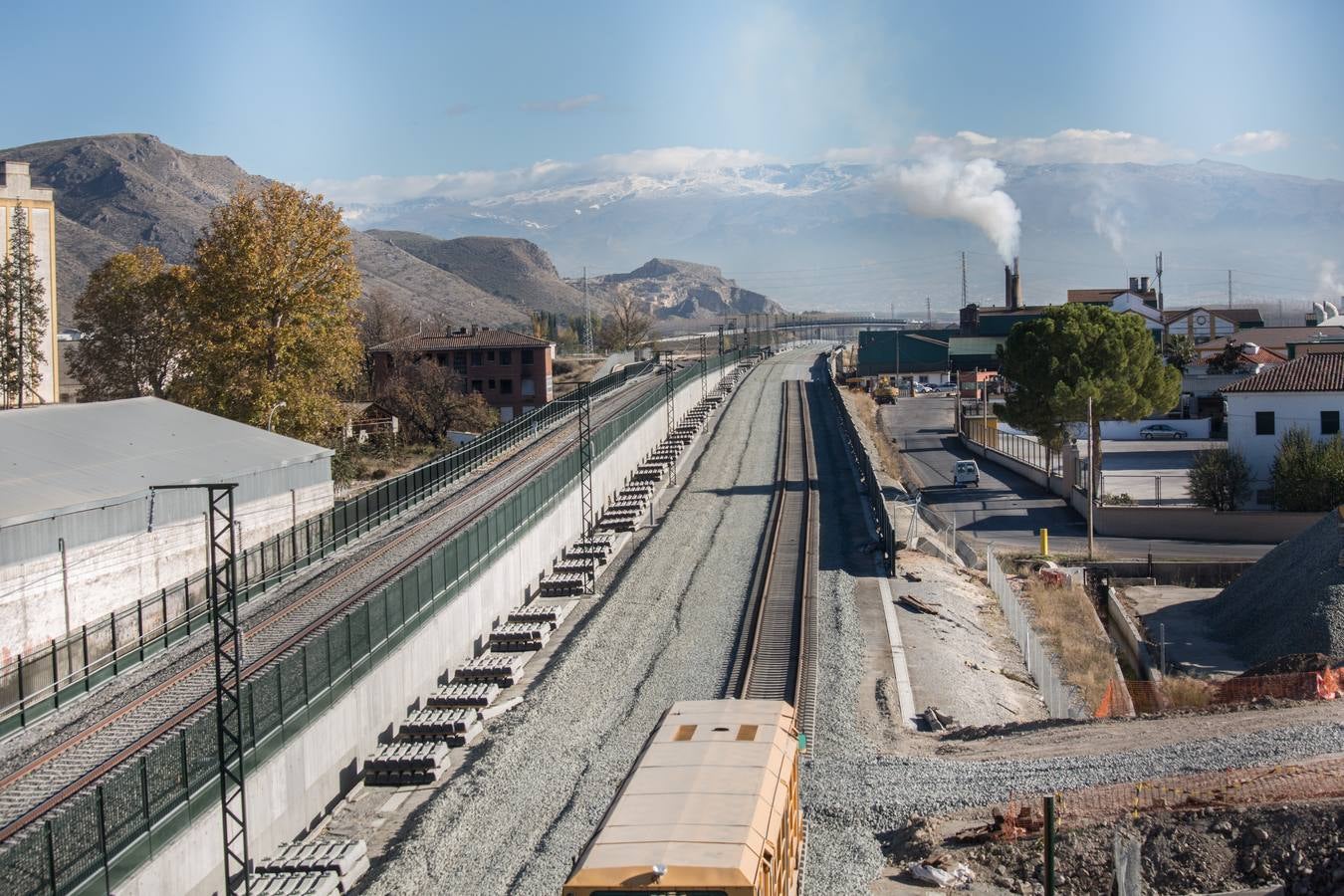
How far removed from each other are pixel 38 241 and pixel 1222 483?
55.9 metres

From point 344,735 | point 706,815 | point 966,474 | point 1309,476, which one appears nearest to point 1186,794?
point 706,815

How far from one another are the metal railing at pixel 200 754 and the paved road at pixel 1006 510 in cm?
2614

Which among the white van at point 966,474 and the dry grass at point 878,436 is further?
the dry grass at point 878,436

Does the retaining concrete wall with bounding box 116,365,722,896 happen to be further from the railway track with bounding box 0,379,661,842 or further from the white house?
the white house

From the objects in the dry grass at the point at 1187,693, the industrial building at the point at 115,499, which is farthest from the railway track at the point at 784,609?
the industrial building at the point at 115,499

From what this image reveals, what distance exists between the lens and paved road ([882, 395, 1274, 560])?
1937 inches

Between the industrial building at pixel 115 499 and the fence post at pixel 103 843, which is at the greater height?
the industrial building at pixel 115 499

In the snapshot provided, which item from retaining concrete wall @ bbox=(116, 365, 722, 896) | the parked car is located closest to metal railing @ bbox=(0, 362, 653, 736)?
retaining concrete wall @ bbox=(116, 365, 722, 896)

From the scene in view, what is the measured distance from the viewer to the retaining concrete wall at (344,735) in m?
18.2

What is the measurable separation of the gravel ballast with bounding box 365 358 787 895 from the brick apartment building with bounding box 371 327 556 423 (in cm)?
5232

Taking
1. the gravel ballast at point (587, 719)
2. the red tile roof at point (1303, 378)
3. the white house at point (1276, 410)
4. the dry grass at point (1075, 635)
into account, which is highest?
the red tile roof at point (1303, 378)

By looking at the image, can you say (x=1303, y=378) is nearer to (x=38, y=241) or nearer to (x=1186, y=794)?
(x=1186, y=794)

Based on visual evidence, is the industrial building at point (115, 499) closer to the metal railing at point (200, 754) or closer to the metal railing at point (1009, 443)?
the metal railing at point (200, 754)

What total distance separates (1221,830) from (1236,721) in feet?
22.3
